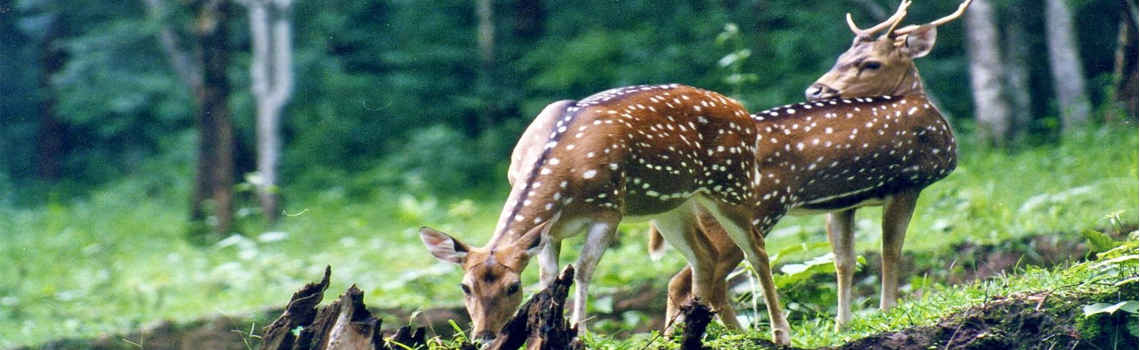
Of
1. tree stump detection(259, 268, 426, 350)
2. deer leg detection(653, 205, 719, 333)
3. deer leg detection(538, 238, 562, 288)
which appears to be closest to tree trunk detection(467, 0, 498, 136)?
deer leg detection(653, 205, 719, 333)

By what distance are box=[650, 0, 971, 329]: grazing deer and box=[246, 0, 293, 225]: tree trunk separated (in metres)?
10.6

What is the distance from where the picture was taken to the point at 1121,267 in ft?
16.3

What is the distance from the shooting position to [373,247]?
12.4m

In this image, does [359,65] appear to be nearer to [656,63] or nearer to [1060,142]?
[656,63]

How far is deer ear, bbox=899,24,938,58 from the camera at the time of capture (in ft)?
20.3

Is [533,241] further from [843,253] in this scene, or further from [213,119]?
[213,119]

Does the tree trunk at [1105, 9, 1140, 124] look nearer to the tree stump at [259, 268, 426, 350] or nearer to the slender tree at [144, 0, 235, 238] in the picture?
the tree stump at [259, 268, 426, 350]

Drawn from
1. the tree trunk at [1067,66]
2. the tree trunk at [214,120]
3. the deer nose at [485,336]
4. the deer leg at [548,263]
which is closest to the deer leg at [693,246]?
the deer leg at [548,263]

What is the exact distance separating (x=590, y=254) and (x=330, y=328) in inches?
43.2

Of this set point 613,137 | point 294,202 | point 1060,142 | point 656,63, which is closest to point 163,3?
point 294,202

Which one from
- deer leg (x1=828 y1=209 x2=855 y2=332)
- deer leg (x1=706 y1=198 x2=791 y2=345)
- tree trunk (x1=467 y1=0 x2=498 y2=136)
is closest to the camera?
deer leg (x1=706 y1=198 x2=791 y2=345)

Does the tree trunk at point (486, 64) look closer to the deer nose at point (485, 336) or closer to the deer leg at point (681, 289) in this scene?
the deer leg at point (681, 289)

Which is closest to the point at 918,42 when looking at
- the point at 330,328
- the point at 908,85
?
the point at 908,85

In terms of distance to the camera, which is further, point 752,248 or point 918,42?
point 918,42
